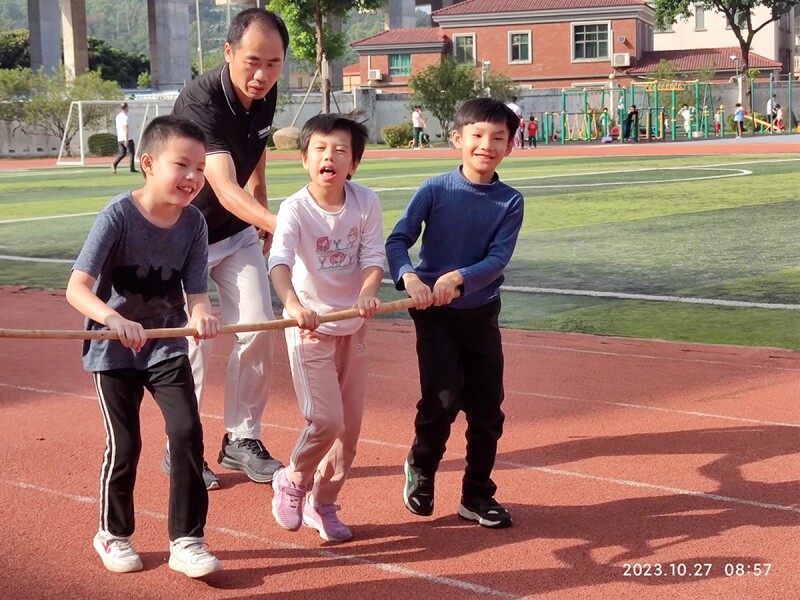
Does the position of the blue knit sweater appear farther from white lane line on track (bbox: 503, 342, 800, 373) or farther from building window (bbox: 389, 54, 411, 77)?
building window (bbox: 389, 54, 411, 77)

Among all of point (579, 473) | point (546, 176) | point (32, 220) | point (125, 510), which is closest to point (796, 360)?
point (579, 473)

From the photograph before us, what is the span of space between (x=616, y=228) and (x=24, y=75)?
40.7 m

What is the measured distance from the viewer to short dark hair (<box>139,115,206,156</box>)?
4289 millimetres

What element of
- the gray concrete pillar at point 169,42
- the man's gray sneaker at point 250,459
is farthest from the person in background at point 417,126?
the man's gray sneaker at point 250,459

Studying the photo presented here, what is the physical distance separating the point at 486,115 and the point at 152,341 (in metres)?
1.56

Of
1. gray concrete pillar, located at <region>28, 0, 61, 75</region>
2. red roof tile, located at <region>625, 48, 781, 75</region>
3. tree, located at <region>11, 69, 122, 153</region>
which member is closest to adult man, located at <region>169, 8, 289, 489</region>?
tree, located at <region>11, 69, 122, 153</region>

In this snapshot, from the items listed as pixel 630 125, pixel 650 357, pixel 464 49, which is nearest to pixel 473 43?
pixel 464 49

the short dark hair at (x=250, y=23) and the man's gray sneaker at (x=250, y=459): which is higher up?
the short dark hair at (x=250, y=23)

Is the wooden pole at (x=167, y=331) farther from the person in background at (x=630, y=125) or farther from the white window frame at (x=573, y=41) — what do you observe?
the white window frame at (x=573, y=41)

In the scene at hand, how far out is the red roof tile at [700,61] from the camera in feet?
240

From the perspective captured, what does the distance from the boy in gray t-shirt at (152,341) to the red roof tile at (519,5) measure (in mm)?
70496

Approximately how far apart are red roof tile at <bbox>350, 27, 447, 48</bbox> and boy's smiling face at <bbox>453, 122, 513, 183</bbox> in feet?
232

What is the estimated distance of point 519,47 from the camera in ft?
243

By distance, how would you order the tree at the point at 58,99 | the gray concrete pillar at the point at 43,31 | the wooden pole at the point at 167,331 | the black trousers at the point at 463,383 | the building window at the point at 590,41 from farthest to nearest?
the building window at the point at 590,41, the gray concrete pillar at the point at 43,31, the tree at the point at 58,99, the black trousers at the point at 463,383, the wooden pole at the point at 167,331
